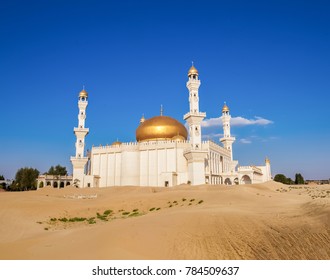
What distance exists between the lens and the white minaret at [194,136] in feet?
132

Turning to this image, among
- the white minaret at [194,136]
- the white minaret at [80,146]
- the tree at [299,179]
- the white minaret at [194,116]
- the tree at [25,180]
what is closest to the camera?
the white minaret at [194,136]

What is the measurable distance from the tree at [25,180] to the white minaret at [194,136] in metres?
41.5

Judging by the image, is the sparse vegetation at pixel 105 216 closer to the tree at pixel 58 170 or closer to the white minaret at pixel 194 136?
the white minaret at pixel 194 136

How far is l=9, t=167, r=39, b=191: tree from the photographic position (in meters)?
63.9

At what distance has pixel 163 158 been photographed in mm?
46156

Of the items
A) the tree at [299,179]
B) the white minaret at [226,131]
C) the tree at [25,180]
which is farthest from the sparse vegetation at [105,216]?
the tree at [299,179]

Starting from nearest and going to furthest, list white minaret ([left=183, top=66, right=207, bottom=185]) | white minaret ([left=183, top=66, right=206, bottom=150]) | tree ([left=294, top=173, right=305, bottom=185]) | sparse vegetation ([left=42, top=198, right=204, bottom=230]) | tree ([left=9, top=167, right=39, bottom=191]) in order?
sparse vegetation ([left=42, top=198, right=204, bottom=230]) → white minaret ([left=183, top=66, right=207, bottom=185]) → white minaret ([left=183, top=66, right=206, bottom=150]) → tree ([left=9, top=167, right=39, bottom=191]) → tree ([left=294, top=173, right=305, bottom=185])

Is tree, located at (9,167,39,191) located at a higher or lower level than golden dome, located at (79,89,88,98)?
lower

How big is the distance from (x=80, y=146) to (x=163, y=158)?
16.8m

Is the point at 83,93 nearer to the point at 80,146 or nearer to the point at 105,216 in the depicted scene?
the point at 80,146

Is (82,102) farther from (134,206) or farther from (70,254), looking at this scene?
(70,254)

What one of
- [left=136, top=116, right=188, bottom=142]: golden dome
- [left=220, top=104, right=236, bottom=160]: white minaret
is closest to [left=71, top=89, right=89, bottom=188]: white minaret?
[left=136, top=116, right=188, bottom=142]: golden dome

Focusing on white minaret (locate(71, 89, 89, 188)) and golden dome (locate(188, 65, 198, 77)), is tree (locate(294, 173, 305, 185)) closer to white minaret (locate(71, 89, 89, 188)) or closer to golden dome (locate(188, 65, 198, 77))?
golden dome (locate(188, 65, 198, 77))

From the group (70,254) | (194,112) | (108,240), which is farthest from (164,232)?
(194,112)
